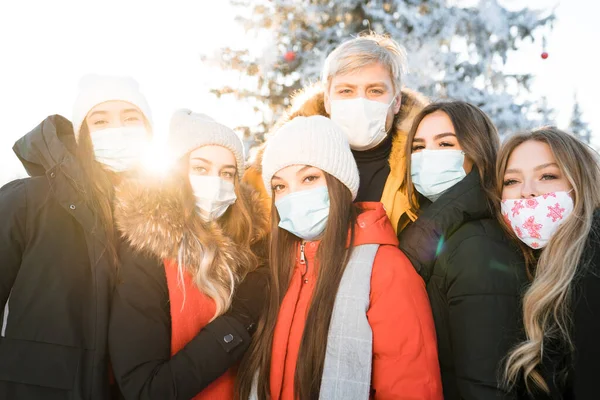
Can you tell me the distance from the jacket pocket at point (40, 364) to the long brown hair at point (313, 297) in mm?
948

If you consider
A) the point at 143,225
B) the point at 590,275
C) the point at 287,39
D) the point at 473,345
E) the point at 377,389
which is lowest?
the point at 377,389

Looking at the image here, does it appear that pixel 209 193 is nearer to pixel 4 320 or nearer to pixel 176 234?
pixel 176 234

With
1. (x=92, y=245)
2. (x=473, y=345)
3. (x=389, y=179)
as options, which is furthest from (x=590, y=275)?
(x=92, y=245)

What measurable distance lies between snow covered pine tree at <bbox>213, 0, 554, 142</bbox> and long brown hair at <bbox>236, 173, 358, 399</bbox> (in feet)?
18.9

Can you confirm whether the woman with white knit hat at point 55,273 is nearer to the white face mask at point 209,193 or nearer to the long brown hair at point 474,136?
the white face mask at point 209,193

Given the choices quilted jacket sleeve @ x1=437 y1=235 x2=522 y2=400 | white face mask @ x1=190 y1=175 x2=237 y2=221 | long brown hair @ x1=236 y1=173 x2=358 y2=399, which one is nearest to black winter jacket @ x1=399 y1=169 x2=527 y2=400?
quilted jacket sleeve @ x1=437 y1=235 x2=522 y2=400

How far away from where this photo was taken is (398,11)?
7.96 metres

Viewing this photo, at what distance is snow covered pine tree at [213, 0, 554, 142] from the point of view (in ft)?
26.4

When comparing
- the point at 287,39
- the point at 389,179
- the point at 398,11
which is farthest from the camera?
the point at 287,39

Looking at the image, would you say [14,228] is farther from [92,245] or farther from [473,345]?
[473,345]

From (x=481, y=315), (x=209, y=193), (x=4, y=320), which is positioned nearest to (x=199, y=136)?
(x=209, y=193)

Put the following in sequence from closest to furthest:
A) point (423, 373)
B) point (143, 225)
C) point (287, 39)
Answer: point (423, 373) < point (143, 225) < point (287, 39)

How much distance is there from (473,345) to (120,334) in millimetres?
1823

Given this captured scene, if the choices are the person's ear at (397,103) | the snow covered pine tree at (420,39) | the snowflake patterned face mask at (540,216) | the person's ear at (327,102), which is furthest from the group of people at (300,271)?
the snow covered pine tree at (420,39)
